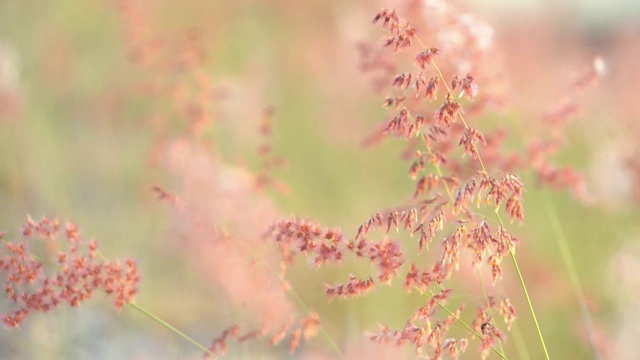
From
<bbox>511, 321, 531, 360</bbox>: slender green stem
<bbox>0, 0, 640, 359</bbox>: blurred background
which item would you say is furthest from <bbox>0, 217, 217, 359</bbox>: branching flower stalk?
<bbox>511, 321, 531, 360</bbox>: slender green stem

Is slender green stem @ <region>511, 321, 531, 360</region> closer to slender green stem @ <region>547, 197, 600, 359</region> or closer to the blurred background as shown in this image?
the blurred background

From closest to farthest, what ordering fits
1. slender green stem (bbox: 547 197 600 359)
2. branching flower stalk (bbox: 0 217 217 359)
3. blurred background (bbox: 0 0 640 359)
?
branching flower stalk (bbox: 0 217 217 359), slender green stem (bbox: 547 197 600 359), blurred background (bbox: 0 0 640 359)

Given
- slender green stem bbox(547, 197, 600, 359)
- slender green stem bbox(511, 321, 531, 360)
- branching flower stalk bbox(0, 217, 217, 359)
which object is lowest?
branching flower stalk bbox(0, 217, 217, 359)

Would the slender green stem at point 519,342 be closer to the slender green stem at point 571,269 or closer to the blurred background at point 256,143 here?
the blurred background at point 256,143

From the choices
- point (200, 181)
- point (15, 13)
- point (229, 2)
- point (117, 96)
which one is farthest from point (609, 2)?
Answer: point (15, 13)

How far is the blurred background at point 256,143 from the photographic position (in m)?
2.06

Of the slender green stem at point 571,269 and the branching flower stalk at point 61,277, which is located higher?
the slender green stem at point 571,269

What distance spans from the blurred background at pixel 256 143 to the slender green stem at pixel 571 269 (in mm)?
23

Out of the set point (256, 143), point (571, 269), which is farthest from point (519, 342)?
point (256, 143)

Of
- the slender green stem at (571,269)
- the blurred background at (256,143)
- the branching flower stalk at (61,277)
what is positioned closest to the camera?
the branching flower stalk at (61,277)

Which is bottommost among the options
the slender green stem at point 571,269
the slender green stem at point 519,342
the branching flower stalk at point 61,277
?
the branching flower stalk at point 61,277

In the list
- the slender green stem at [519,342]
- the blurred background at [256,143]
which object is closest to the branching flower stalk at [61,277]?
the blurred background at [256,143]

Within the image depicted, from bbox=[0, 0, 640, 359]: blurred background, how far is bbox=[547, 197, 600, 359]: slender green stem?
0.08 ft

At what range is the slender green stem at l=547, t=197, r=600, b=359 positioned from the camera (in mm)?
1889
